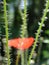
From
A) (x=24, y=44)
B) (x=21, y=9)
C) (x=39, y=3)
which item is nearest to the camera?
(x=24, y=44)

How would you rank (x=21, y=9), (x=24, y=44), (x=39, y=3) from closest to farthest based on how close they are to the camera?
(x=24, y=44) → (x=21, y=9) → (x=39, y=3)

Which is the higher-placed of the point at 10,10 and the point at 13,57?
the point at 10,10

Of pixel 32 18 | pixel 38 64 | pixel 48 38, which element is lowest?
pixel 38 64

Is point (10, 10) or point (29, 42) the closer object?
point (29, 42)

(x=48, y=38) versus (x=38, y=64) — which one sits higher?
(x=48, y=38)

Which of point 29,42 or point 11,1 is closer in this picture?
point 29,42

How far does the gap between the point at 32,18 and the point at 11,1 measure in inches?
5.9

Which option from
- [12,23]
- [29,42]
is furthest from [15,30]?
[29,42]

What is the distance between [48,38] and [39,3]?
198mm

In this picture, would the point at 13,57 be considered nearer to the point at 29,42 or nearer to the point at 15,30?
the point at 15,30

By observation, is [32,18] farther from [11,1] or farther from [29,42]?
[29,42]

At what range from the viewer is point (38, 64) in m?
1.22

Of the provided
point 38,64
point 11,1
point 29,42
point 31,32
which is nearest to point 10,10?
point 11,1

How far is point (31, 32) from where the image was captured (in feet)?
4.15
